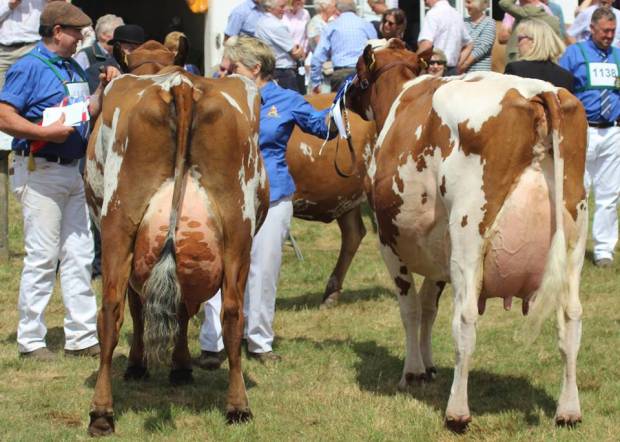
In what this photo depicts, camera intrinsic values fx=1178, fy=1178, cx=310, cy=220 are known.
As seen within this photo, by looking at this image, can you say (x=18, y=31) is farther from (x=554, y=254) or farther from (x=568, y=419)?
(x=568, y=419)

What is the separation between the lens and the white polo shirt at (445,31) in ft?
46.8

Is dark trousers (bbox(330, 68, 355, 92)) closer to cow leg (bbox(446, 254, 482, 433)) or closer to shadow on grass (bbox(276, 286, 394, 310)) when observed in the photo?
shadow on grass (bbox(276, 286, 394, 310))

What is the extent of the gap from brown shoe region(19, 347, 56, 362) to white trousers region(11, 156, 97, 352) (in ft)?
0.11

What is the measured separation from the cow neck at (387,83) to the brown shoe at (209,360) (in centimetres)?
201

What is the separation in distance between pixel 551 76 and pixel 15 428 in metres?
6.41

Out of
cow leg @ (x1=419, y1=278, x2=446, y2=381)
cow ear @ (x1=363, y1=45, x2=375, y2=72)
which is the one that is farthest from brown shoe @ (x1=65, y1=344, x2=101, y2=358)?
cow ear @ (x1=363, y1=45, x2=375, y2=72)

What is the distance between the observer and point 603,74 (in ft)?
39.2

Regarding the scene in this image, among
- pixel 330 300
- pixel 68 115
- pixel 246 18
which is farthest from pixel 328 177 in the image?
pixel 246 18

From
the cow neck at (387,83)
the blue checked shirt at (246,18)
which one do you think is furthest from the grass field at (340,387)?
the blue checked shirt at (246,18)

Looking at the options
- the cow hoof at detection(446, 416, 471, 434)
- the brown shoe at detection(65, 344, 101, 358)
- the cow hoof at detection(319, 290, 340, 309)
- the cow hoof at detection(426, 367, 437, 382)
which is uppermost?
the cow hoof at detection(446, 416, 471, 434)

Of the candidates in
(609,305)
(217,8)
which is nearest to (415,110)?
(609,305)

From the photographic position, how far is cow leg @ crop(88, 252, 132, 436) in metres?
6.55

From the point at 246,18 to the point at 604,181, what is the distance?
5.02 m

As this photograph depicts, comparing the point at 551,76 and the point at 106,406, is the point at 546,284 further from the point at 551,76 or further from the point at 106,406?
the point at 551,76
